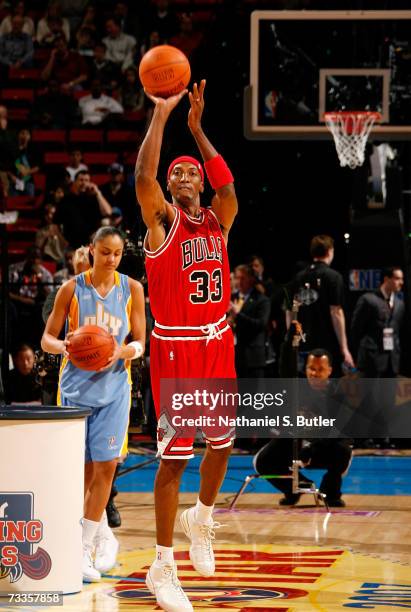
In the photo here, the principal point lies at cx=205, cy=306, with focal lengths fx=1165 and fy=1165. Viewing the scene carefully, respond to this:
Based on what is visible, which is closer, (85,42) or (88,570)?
(88,570)

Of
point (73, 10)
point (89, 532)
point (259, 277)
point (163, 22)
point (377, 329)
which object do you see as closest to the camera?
point (89, 532)

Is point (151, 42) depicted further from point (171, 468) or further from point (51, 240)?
point (171, 468)

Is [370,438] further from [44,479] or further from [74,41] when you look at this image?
[74,41]

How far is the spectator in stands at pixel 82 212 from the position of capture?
50.1ft

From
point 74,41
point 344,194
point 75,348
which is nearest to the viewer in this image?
point 75,348

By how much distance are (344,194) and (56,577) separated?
1271 centimetres

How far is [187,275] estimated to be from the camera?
21.0 feet

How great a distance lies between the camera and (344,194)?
1812 cm

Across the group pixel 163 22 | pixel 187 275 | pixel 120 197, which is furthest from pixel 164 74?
pixel 163 22

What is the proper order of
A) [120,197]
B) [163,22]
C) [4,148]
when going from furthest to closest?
[163,22], [4,148], [120,197]

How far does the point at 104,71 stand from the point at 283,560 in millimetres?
13170

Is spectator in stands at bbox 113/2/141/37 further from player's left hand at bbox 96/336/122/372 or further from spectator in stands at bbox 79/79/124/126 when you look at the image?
player's left hand at bbox 96/336/122/372

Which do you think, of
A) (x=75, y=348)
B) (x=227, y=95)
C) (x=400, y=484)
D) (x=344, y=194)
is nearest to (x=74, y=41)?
(x=227, y=95)

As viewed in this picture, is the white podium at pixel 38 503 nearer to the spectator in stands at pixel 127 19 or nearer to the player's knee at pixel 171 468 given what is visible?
the player's knee at pixel 171 468
